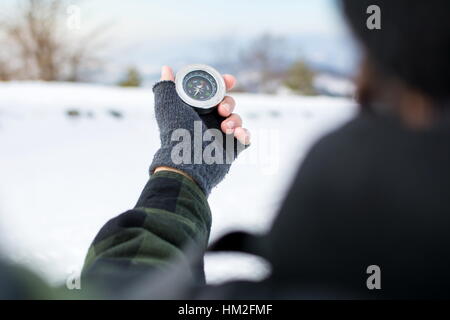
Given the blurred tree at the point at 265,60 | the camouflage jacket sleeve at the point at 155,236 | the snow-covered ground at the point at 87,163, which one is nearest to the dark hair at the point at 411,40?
the camouflage jacket sleeve at the point at 155,236

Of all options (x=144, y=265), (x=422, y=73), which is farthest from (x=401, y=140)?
(x=144, y=265)

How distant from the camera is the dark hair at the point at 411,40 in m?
0.39

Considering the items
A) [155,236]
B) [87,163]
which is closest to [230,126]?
[155,236]

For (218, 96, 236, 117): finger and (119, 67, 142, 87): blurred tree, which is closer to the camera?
(218, 96, 236, 117): finger

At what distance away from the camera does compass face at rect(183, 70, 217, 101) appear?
83 centimetres

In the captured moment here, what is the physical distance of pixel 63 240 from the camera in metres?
1.11

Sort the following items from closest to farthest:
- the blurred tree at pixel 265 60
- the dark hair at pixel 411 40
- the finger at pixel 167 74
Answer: the dark hair at pixel 411 40 < the finger at pixel 167 74 < the blurred tree at pixel 265 60

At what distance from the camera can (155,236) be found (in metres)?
0.58
